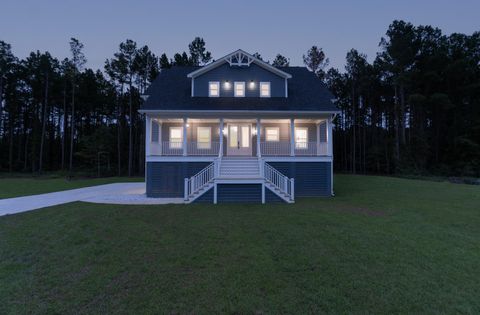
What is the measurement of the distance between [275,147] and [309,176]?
2580 millimetres

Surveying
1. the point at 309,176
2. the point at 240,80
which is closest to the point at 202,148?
the point at 240,80

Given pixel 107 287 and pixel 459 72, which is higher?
pixel 459 72

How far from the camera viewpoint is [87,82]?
3647cm

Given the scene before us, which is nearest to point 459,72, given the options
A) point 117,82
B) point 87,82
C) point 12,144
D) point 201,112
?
point 201,112

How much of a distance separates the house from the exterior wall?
2.5 inches

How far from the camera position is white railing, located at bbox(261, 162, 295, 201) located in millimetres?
10937

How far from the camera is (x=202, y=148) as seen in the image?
14.5m

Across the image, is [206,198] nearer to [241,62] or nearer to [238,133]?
[238,133]

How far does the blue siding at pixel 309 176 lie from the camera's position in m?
12.7

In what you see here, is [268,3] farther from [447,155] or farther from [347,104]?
[447,155]

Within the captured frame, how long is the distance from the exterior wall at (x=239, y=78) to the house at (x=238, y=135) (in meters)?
0.06

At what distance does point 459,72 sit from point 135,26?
156 ft

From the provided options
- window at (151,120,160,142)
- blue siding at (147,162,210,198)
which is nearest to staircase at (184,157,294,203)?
blue siding at (147,162,210,198)

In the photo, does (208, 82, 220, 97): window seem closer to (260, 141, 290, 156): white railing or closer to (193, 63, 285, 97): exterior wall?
(193, 63, 285, 97): exterior wall
